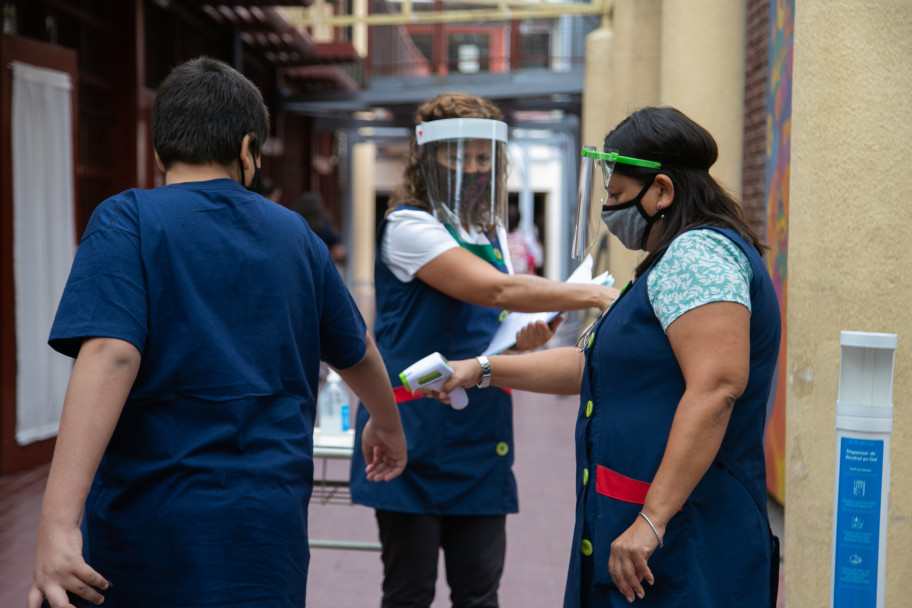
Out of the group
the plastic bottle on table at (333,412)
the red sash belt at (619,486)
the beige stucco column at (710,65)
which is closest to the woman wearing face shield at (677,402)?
Answer: the red sash belt at (619,486)

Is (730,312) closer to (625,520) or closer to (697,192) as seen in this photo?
(697,192)

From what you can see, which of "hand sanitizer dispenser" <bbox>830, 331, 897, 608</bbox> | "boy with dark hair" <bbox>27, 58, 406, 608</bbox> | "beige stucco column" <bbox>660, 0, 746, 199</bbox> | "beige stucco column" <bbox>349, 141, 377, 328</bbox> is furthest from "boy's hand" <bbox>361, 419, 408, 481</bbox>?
"beige stucco column" <bbox>349, 141, 377, 328</bbox>

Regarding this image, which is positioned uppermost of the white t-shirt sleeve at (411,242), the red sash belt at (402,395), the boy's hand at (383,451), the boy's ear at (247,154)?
the boy's ear at (247,154)

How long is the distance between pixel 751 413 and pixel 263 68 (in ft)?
44.8

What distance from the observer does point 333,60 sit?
1500cm

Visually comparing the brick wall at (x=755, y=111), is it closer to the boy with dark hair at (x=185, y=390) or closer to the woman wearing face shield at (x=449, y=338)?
the woman wearing face shield at (x=449, y=338)

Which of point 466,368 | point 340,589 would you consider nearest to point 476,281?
point 466,368

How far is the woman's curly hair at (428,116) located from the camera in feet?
10.3

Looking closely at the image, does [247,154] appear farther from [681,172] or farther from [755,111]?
[755,111]

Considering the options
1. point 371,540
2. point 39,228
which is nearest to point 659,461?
point 371,540

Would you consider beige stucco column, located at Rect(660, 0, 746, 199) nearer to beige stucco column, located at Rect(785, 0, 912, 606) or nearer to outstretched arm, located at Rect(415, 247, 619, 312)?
beige stucco column, located at Rect(785, 0, 912, 606)

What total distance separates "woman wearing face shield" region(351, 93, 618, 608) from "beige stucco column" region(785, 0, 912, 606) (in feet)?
2.31

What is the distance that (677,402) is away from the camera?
6.91 feet

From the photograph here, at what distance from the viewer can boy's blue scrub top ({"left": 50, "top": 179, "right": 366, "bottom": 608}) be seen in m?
1.88
